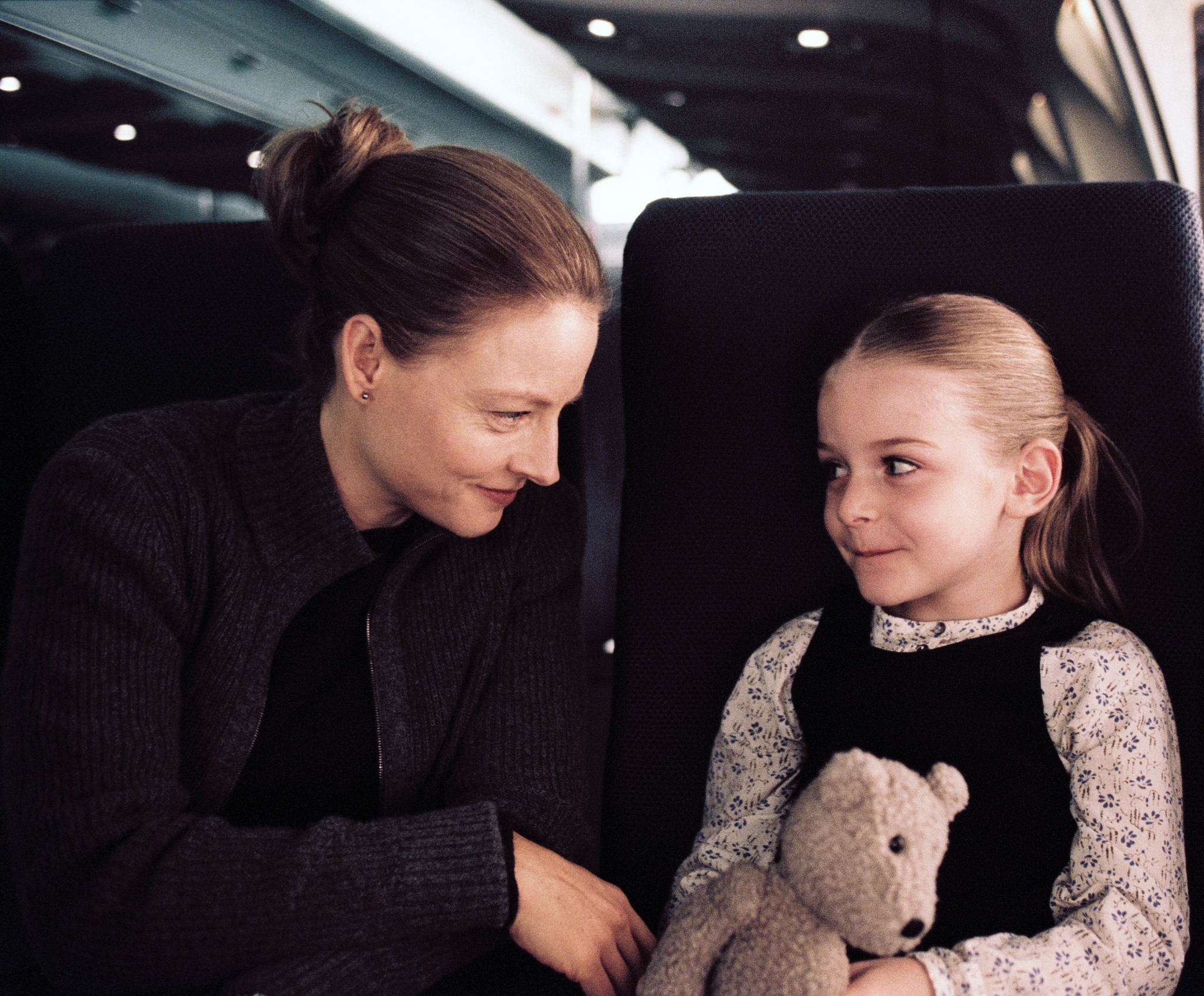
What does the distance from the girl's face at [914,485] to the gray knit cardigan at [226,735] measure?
16.0 inches

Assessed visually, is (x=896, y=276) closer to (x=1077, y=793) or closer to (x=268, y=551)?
(x=1077, y=793)

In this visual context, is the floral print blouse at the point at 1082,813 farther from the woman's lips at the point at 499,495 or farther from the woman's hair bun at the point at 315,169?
the woman's hair bun at the point at 315,169

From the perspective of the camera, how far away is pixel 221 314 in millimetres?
1392

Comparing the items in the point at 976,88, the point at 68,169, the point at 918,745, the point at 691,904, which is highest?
the point at 976,88

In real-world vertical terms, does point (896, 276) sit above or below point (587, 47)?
below

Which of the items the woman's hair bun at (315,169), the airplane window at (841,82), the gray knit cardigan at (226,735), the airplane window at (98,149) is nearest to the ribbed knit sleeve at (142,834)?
the gray knit cardigan at (226,735)

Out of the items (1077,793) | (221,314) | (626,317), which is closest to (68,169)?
(221,314)

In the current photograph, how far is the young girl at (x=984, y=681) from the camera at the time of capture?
851 mm

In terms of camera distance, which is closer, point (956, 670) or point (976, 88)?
point (956, 670)

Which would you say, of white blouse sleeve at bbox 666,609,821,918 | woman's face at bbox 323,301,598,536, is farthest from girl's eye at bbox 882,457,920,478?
woman's face at bbox 323,301,598,536

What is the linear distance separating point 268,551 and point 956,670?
74cm

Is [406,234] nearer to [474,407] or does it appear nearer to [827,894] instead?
[474,407]

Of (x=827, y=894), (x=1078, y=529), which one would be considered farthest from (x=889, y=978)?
(x=1078, y=529)

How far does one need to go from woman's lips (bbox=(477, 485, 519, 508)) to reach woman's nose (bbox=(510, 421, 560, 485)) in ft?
0.11
